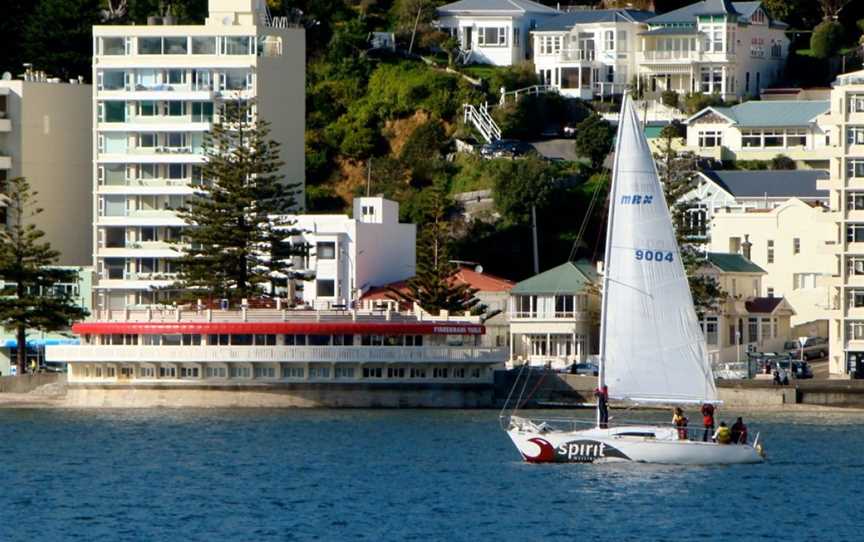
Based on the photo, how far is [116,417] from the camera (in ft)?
349

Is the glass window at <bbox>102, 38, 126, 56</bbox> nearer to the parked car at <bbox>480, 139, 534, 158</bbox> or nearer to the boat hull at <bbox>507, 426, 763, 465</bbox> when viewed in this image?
the parked car at <bbox>480, 139, 534, 158</bbox>

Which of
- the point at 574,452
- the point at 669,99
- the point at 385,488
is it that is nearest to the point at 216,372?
the point at 574,452

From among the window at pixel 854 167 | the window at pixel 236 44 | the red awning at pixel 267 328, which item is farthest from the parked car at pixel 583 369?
the window at pixel 236 44

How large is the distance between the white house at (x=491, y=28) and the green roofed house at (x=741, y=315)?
116 feet

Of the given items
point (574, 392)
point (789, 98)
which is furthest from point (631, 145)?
point (789, 98)

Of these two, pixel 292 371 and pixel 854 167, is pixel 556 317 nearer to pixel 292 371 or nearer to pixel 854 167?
pixel 854 167

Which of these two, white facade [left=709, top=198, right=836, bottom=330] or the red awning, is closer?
the red awning

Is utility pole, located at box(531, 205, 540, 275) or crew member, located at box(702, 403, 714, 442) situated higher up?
utility pole, located at box(531, 205, 540, 275)

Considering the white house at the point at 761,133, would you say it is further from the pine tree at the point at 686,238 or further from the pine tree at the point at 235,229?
the pine tree at the point at 235,229

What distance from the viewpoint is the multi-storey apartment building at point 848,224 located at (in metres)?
119

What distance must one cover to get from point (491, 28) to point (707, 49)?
14.0 metres

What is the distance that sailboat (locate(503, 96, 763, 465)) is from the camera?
262 ft

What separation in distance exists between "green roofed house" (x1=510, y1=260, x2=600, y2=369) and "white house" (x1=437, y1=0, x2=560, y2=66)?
39900mm

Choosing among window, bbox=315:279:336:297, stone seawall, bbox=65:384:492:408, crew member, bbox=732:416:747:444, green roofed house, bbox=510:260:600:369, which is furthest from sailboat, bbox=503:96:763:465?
window, bbox=315:279:336:297
